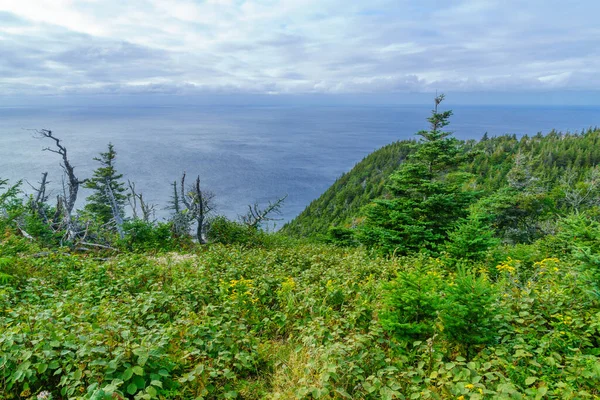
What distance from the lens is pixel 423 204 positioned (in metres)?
13.0

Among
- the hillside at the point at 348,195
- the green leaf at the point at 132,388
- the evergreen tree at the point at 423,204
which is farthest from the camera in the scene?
the hillside at the point at 348,195

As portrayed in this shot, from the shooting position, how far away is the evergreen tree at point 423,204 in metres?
12.4

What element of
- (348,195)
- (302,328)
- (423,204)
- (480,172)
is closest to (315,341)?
(302,328)

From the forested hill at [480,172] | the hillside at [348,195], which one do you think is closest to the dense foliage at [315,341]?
the hillside at [348,195]

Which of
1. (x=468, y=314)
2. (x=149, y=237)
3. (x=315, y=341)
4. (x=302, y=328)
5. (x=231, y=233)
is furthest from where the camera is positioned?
(x=231, y=233)

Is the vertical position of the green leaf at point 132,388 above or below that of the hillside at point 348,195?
above

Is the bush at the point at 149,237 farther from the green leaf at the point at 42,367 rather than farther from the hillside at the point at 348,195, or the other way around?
the hillside at the point at 348,195

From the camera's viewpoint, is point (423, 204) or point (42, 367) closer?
point (42, 367)

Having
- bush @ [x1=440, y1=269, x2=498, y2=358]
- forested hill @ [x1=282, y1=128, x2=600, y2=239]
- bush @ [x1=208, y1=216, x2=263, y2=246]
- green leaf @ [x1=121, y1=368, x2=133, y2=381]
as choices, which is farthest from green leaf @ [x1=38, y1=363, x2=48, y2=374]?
forested hill @ [x1=282, y1=128, x2=600, y2=239]

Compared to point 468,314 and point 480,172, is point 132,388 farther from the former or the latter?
point 480,172

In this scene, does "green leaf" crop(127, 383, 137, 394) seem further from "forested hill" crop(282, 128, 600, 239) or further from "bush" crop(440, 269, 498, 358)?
"forested hill" crop(282, 128, 600, 239)

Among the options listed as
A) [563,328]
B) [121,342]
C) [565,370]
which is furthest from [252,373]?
[563,328]

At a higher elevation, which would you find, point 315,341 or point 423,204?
point 423,204

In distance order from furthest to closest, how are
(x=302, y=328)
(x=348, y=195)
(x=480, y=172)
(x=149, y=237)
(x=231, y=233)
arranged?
(x=348, y=195)
(x=480, y=172)
(x=231, y=233)
(x=149, y=237)
(x=302, y=328)
